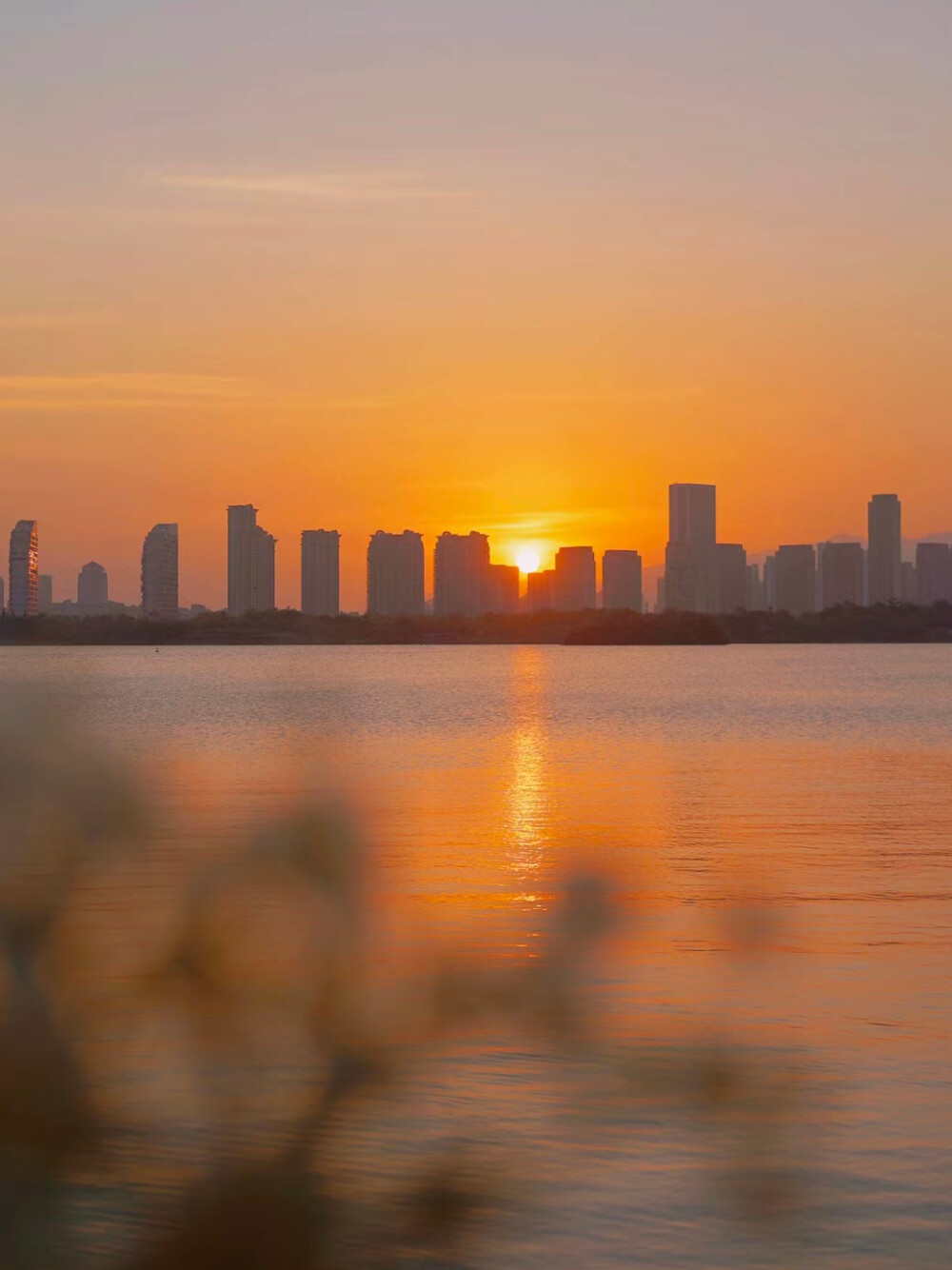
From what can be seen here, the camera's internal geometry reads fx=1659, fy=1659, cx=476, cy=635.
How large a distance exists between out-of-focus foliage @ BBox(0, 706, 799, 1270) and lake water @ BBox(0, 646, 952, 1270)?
0.36 ft

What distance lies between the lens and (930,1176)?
9492mm

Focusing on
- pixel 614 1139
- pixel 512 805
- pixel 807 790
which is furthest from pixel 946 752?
pixel 614 1139

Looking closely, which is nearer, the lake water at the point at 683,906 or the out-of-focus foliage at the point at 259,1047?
the out-of-focus foliage at the point at 259,1047

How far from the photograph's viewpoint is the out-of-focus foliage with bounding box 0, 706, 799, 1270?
3033 millimetres

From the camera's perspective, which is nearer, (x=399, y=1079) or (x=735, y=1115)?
(x=735, y=1115)

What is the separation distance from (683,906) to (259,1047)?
1596cm

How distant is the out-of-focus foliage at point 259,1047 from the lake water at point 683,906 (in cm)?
11

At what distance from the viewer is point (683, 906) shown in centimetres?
1908

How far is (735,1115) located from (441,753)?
163 feet

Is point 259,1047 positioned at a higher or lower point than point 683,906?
higher

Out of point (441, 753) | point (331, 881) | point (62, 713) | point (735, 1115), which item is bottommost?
point (441, 753)

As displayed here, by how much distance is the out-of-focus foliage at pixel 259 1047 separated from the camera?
303 cm

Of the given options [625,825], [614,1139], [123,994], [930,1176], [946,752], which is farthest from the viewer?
[946,752]

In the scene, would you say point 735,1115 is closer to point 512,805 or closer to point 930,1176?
point 930,1176
